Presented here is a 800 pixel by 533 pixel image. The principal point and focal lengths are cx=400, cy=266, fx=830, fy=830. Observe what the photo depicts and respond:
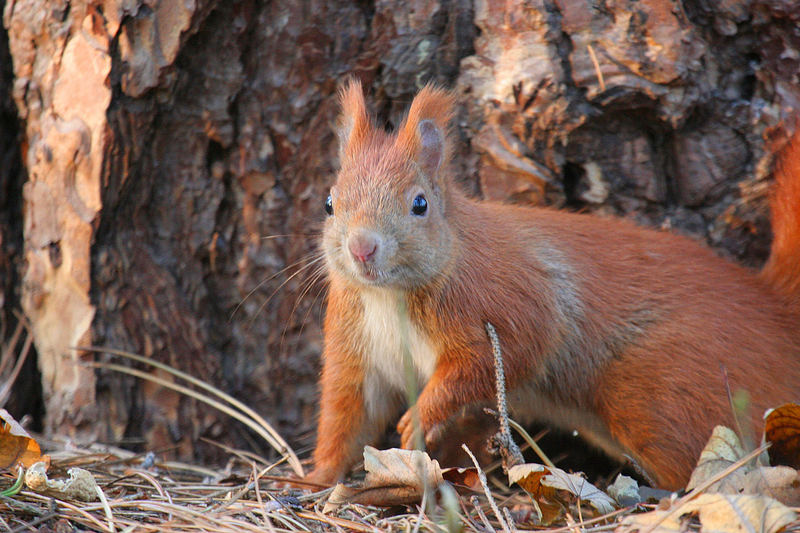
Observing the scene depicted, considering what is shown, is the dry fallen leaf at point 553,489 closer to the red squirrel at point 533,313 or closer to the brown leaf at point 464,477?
the brown leaf at point 464,477

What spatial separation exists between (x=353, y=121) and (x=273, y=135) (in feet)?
1.76

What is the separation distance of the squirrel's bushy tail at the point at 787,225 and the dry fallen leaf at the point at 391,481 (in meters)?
1.32

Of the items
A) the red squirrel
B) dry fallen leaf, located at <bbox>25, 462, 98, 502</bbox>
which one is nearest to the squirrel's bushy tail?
the red squirrel

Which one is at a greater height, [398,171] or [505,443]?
[398,171]

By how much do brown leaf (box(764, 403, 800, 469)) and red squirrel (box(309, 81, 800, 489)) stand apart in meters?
0.22

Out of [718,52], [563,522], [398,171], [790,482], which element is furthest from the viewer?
[718,52]

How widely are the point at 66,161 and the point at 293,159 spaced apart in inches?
30.9

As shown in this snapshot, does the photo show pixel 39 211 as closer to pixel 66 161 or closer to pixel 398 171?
pixel 66 161

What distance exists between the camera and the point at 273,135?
9.92ft

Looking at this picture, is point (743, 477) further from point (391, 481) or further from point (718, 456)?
point (391, 481)

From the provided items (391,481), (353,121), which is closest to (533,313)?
(391,481)

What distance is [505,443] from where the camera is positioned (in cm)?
209

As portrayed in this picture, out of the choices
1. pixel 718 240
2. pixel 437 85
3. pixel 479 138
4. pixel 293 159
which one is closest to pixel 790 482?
pixel 718 240

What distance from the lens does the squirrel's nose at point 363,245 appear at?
85.0 inches
